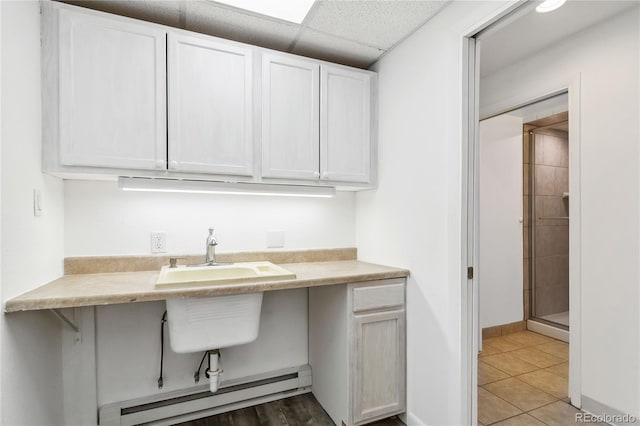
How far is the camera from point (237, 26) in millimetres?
1746

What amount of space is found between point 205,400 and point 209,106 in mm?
1707

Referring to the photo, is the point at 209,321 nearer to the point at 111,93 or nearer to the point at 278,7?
the point at 111,93

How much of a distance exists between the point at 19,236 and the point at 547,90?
304 cm

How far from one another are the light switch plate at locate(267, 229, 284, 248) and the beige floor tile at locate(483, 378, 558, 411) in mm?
1730

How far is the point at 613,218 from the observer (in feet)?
5.96

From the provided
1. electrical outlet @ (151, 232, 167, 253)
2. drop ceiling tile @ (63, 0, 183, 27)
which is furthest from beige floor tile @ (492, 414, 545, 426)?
drop ceiling tile @ (63, 0, 183, 27)

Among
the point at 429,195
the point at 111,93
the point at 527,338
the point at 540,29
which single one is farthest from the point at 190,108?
the point at 527,338

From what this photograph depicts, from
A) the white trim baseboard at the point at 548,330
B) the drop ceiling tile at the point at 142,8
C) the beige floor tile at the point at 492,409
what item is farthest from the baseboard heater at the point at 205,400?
the white trim baseboard at the point at 548,330

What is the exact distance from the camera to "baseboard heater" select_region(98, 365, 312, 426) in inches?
68.8

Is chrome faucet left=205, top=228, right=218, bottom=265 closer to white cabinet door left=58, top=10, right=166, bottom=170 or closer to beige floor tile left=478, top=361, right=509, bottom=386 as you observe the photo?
white cabinet door left=58, top=10, right=166, bottom=170

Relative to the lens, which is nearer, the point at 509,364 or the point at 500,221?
the point at 509,364

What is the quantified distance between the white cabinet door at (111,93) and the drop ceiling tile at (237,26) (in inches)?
8.6

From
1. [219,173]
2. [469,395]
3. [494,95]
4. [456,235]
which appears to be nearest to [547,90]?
[494,95]

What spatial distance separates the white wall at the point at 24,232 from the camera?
1.12m
